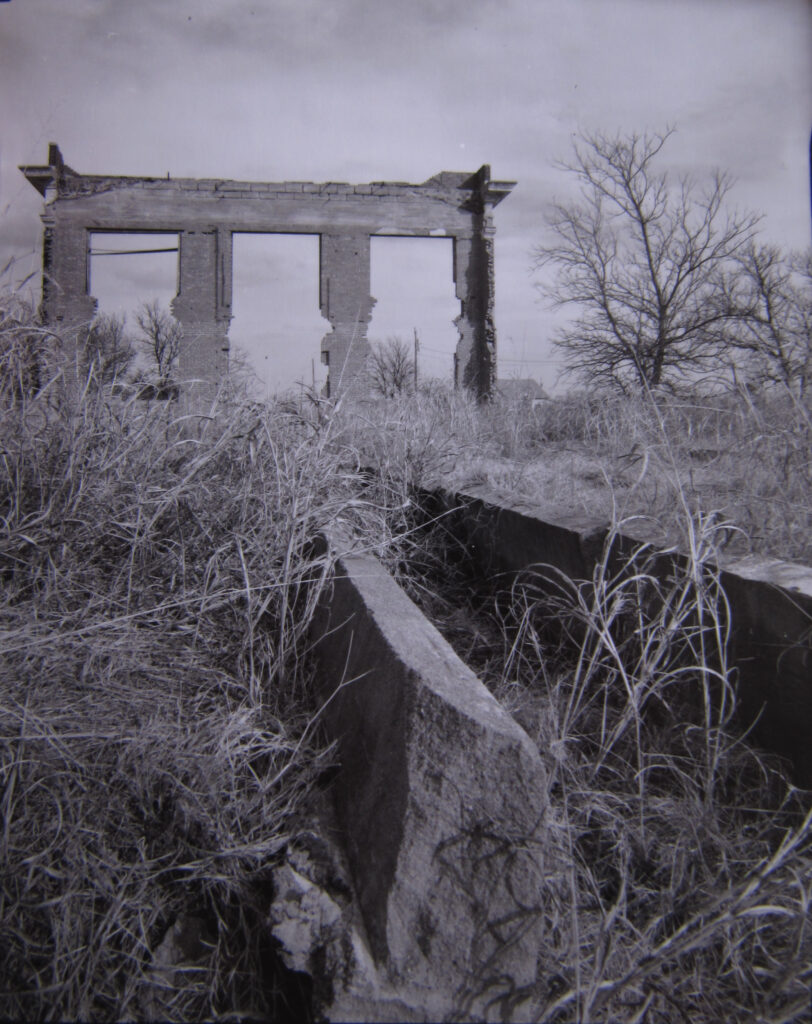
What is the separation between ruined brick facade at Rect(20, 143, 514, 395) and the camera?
52.9ft

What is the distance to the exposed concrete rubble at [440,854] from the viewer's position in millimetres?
1049

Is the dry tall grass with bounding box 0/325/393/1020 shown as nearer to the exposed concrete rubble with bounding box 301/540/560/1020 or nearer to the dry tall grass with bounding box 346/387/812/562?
the exposed concrete rubble with bounding box 301/540/560/1020

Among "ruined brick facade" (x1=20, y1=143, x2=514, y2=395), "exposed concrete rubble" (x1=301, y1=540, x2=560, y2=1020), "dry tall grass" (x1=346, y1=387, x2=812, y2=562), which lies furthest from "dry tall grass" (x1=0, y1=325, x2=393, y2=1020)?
"ruined brick facade" (x1=20, y1=143, x2=514, y2=395)

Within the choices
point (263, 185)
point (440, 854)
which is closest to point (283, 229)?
point (263, 185)

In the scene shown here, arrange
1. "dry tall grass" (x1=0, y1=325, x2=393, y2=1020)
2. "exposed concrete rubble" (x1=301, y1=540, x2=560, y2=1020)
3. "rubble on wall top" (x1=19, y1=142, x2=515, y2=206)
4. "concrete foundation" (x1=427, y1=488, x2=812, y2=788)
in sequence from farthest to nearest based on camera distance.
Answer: "rubble on wall top" (x1=19, y1=142, x2=515, y2=206)
"concrete foundation" (x1=427, y1=488, x2=812, y2=788)
"dry tall grass" (x1=0, y1=325, x2=393, y2=1020)
"exposed concrete rubble" (x1=301, y1=540, x2=560, y2=1020)

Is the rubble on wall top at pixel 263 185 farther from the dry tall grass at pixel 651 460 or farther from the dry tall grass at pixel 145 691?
the dry tall grass at pixel 145 691

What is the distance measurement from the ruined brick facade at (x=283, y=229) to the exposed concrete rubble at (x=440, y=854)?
15302 mm

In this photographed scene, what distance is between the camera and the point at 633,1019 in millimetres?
1073

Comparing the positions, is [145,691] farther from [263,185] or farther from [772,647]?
[263,185]

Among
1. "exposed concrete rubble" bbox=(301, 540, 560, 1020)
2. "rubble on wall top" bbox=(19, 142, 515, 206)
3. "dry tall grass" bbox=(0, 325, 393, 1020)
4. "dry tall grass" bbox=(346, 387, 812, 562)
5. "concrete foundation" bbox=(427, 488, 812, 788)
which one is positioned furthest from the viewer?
"rubble on wall top" bbox=(19, 142, 515, 206)

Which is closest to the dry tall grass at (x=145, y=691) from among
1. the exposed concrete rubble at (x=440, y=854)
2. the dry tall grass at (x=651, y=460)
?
the exposed concrete rubble at (x=440, y=854)

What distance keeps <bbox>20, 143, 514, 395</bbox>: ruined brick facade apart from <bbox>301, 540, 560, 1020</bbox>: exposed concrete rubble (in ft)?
50.2

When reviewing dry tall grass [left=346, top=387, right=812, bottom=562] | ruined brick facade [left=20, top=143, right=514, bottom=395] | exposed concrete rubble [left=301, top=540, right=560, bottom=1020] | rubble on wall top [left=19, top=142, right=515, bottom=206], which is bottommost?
exposed concrete rubble [left=301, top=540, right=560, bottom=1020]

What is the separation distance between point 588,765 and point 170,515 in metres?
1.56
